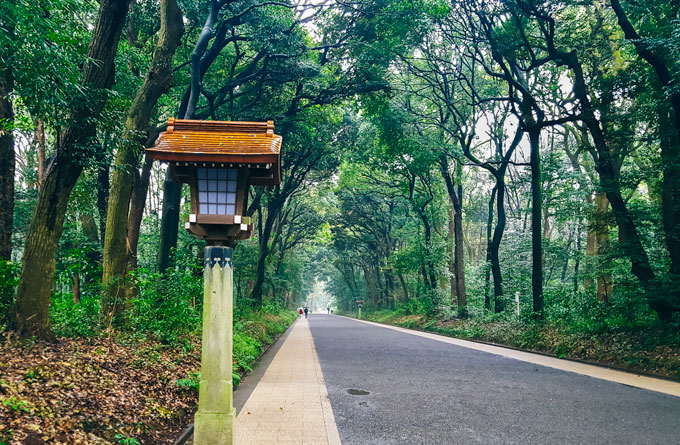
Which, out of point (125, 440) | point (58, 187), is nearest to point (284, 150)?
point (58, 187)

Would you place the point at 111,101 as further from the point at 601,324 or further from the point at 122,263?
the point at 601,324

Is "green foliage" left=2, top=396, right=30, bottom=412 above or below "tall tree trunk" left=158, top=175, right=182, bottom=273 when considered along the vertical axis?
below

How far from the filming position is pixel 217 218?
4477 mm

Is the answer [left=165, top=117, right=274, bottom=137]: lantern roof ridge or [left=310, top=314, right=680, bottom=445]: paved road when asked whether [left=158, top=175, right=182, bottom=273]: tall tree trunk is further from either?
[left=165, top=117, right=274, bottom=137]: lantern roof ridge

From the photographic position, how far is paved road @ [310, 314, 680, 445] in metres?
4.72

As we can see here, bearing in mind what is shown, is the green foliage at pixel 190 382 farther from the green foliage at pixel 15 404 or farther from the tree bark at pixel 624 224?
the tree bark at pixel 624 224

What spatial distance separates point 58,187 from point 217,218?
3.43 metres

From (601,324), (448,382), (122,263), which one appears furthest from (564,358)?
(122,263)

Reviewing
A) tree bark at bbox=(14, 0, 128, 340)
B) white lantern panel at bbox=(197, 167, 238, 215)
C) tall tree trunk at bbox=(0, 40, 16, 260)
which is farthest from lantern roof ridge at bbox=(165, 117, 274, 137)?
tall tree trunk at bbox=(0, 40, 16, 260)

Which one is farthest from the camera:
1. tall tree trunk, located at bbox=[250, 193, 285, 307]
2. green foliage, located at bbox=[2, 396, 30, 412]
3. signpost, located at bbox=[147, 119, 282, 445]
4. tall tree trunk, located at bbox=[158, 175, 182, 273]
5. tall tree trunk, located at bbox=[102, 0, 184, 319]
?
tall tree trunk, located at bbox=[250, 193, 285, 307]

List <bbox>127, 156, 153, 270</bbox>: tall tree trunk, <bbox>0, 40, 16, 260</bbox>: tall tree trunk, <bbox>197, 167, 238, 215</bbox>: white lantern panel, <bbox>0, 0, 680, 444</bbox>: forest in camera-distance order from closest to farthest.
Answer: <bbox>197, 167, 238, 215</bbox>: white lantern panel → <bbox>0, 0, 680, 444</bbox>: forest → <bbox>0, 40, 16, 260</bbox>: tall tree trunk → <bbox>127, 156, 153, 270</bbox>: tall tree trunk

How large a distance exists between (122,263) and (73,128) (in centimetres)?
345

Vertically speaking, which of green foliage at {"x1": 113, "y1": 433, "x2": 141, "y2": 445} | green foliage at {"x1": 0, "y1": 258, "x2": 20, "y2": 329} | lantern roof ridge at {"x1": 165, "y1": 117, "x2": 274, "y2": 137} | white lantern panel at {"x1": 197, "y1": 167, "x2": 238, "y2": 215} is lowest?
green foliage at {"x1": 113, "y1": 433, "x2": 141, "y2": 445}

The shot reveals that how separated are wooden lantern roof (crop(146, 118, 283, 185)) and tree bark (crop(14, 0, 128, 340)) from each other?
7.98 ft
